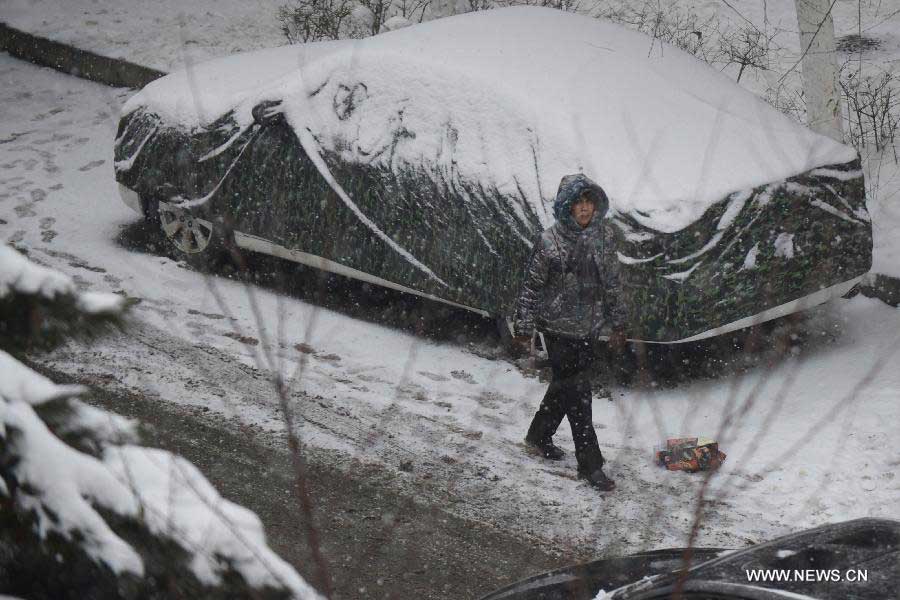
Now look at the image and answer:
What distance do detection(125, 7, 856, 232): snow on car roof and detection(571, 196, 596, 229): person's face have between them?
62 centimetres

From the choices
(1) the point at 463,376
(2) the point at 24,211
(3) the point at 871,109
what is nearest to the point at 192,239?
(2) the point at 24,211

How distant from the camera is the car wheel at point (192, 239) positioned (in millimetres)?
7930

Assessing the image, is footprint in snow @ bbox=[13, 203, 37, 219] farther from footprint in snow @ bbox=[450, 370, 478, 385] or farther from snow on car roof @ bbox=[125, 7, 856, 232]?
footprint in snow @ bbox=[450, 370, 478, 385]

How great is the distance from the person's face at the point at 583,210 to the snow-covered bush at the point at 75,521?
12.0 feet

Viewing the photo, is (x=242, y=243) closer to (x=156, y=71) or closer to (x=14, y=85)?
(x=156, y=71)

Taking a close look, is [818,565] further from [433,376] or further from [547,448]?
[433,376]

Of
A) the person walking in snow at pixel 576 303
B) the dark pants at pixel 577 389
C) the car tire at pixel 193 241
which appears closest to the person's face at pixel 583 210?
the person walking in snow at pixel 576 303

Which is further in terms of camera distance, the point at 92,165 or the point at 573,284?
the point at 92,165

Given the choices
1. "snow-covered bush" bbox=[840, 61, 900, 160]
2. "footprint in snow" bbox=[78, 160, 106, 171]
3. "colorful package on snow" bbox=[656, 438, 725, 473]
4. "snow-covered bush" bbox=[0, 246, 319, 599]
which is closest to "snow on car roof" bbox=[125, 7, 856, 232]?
"colorful package on snow" bbox=[656, 438, 725, 473]

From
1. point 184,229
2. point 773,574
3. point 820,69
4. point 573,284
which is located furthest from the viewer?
point 820,69

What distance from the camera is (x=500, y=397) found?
6566 millimetres

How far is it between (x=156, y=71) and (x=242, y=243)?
189 inches

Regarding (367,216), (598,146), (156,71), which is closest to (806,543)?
(598,146)

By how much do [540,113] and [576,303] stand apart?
1395 millimetres
